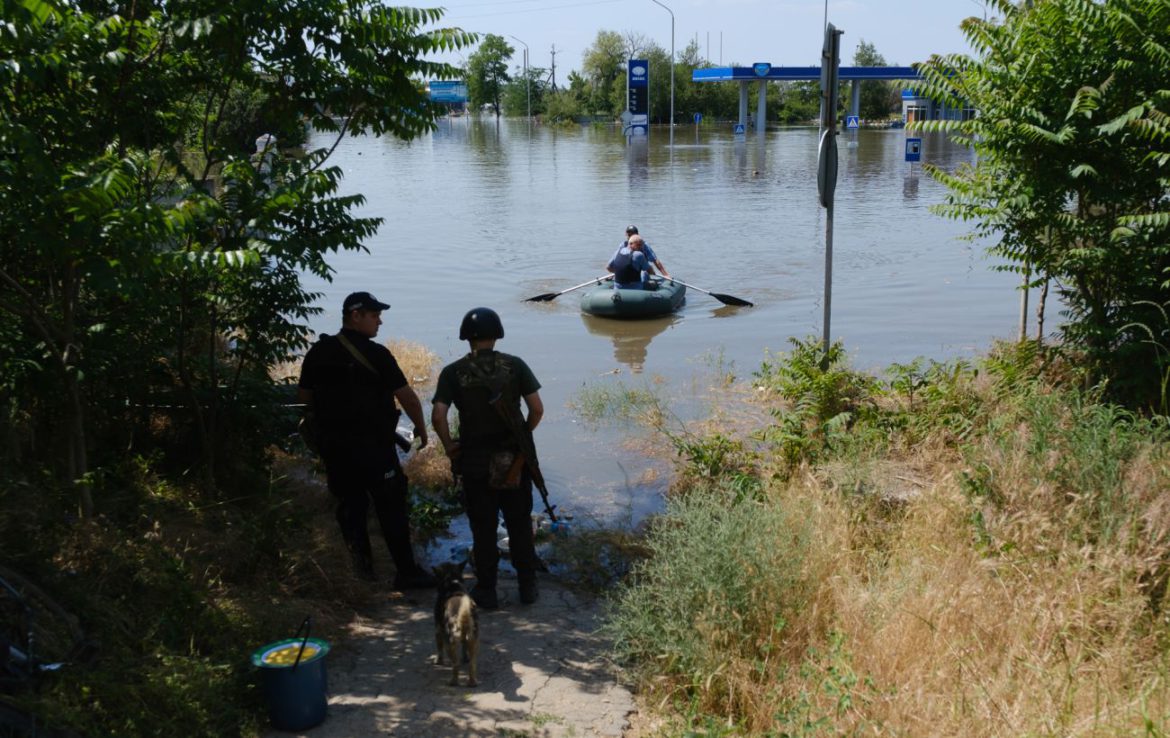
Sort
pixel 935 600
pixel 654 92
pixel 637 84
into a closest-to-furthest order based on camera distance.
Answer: pixel 935 600
pixel 637 84
pixel 654 92

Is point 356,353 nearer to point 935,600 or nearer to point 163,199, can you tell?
point 163,199

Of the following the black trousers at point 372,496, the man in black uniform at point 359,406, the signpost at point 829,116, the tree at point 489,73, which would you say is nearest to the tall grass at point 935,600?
the black trousers at point 372,496

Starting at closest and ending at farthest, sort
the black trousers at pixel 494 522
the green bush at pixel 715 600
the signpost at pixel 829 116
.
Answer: the green bush at pixel 715 600
the black trousers at pixel 494 522
the signpost at pixel 829 116

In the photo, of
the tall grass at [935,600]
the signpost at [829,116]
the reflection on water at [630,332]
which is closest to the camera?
the tall grass at [935,600]

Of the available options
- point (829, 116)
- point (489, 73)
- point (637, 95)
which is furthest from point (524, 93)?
point (829, 116)

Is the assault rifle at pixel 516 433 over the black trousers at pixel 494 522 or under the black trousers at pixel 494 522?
over

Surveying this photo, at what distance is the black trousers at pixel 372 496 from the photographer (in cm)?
631

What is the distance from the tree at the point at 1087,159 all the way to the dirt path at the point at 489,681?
15.7 feet

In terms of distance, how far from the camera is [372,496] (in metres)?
6.47

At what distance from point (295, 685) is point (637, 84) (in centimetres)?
6330

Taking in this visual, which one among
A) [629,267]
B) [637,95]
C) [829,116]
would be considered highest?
[637,95]

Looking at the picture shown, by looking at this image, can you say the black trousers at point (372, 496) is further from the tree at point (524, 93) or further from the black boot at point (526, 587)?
the tree at point (524, 93)

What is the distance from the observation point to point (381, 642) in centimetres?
579

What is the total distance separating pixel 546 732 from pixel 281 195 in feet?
10.5
